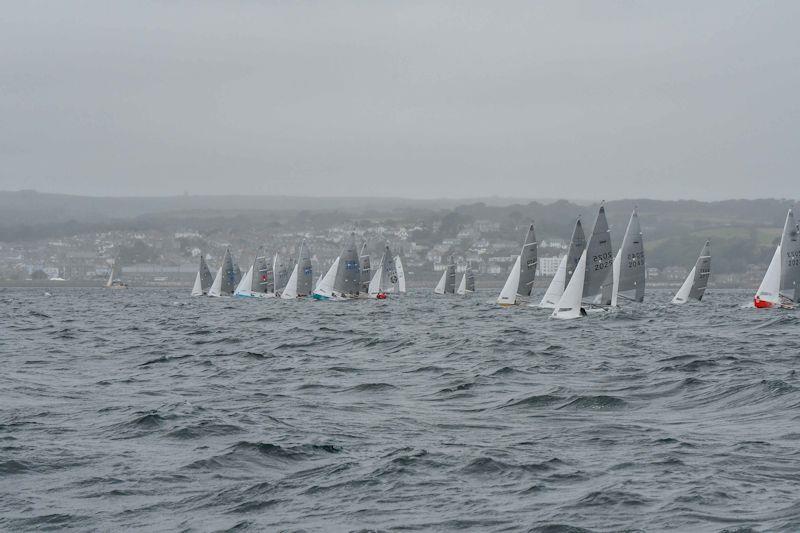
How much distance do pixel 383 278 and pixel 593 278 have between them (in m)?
50.2

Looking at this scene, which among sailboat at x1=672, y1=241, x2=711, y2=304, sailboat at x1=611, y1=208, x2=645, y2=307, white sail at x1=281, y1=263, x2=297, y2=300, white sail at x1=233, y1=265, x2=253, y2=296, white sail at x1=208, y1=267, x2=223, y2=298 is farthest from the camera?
white sail at x1=208, y1=267, x2=223, y2=298

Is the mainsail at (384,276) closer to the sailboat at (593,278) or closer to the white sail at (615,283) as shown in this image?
the white sail at (615,283)

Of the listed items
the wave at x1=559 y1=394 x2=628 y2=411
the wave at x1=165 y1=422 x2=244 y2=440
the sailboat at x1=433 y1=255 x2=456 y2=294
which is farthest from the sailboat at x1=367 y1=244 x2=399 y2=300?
the wave at x1=165 y1=422 x2=244 y2=440

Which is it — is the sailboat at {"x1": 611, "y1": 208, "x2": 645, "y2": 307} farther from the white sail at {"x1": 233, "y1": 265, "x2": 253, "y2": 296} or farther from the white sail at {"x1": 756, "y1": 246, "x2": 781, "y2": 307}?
the white sail at {"x1": 233, "y1": 265, "x2": 253, "y2": 296}

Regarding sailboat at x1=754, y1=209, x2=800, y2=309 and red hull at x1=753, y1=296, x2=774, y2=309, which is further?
red hull at x1=753, y1=296, x2=774, y2=309

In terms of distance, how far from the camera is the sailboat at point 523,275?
60.2 metres

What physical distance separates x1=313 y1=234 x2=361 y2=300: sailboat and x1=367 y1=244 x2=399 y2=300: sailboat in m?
3.48

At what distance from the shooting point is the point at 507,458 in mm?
11531

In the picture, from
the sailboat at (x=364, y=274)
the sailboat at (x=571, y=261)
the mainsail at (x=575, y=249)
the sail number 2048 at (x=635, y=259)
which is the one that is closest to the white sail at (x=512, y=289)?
the sailboat at (x=571, y=261)

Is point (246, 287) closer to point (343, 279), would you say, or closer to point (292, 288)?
point (292, 288)

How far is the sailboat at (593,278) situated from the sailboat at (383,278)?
35.8 meters

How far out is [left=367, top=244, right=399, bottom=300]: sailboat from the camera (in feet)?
276

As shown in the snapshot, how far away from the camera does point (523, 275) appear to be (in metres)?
60.8

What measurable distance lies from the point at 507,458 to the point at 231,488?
2.94m
